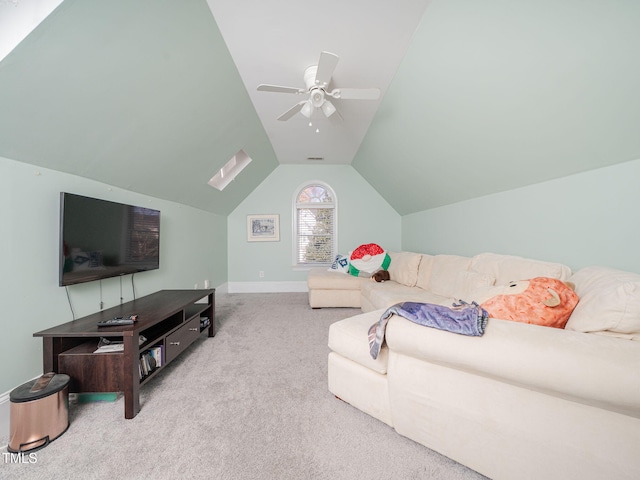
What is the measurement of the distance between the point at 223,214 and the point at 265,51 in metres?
3.42

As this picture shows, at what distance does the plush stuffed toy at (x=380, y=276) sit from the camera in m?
3.85

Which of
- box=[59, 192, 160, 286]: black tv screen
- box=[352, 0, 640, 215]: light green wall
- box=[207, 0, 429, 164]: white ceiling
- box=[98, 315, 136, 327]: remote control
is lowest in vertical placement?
box=[98, 315, 136, 327]: remote control

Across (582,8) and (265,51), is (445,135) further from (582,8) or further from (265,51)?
(265,51)

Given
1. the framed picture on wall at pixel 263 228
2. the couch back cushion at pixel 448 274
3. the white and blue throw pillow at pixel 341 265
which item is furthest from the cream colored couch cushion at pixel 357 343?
the framed picture on wall at pixel 263 228

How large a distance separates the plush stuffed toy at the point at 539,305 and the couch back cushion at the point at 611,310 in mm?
47

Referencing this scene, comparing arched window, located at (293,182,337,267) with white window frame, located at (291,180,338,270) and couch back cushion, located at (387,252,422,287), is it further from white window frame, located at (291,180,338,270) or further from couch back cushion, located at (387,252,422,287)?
couch back cushion, located at (387,252,422,287)

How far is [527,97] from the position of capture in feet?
5.79

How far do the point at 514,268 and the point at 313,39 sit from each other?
249 centimetres

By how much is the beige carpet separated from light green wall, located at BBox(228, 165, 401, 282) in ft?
10.1

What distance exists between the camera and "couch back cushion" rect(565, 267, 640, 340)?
1.08 m

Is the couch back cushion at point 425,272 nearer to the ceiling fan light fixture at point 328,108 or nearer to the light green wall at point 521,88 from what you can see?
the light green wall at point 521,88

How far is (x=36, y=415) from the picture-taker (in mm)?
1312

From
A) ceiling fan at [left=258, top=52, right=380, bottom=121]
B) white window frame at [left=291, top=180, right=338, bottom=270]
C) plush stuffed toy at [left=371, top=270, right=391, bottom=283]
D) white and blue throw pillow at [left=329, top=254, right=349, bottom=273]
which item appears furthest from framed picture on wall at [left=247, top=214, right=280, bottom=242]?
ceiling fan at [left=258, top=52, right=380, bottom=121]

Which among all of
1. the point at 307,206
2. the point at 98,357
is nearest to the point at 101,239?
the point at 98,357
